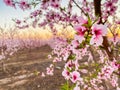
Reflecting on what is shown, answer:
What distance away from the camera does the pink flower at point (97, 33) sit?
2.01m

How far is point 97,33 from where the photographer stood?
205cm

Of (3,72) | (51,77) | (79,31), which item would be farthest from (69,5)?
(3,72)

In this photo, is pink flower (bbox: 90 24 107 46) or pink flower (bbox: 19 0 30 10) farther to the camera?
pink flower (bbox: 19 0 30 10)

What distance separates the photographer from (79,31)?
2.10 metres

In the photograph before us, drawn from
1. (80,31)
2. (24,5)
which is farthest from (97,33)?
(24,5)

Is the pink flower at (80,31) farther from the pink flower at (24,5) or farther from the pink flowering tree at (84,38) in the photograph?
the pink flower at (24,5)

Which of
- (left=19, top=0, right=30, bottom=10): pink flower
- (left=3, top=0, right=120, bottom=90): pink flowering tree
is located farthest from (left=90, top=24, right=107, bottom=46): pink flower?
(left=19, top=0, right=30, bottom=10): pink flower

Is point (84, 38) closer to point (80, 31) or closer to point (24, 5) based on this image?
point (80, 31)

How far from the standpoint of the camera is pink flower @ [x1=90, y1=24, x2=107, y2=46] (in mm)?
2014

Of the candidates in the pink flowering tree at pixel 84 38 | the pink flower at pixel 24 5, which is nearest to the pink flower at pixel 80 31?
the pink flowering tree at pixel 84 38

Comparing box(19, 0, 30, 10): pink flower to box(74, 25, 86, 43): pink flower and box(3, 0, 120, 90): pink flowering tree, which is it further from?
box(74, 25, 86, 43): pink flower

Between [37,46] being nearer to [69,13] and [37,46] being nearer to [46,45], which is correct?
[46,45]

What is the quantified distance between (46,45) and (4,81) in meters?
32.4

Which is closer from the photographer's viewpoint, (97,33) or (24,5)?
(97,33)
